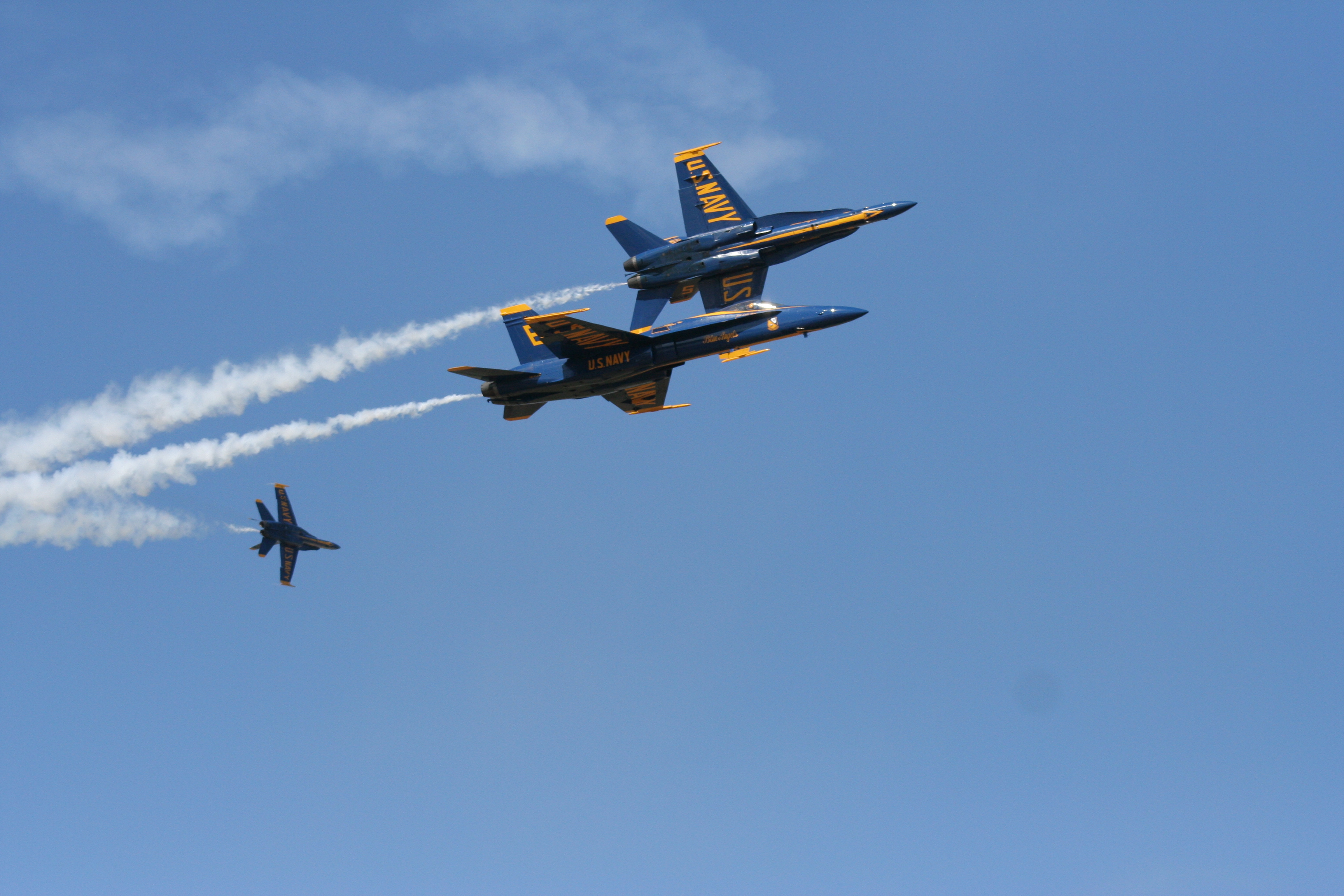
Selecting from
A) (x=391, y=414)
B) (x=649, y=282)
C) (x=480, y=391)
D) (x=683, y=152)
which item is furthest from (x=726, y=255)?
(x=391, y=414)

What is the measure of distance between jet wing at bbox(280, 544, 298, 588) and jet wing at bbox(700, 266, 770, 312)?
3452 cm

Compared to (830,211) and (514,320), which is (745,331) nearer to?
(830,211)

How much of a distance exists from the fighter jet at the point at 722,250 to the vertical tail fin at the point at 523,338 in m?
4.01

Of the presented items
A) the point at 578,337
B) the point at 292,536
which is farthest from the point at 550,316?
the point at 292,536

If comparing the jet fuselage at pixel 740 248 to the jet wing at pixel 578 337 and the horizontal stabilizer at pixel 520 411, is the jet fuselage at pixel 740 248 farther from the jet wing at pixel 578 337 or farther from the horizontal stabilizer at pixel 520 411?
the horizontal stabilizer at pixel 520 411

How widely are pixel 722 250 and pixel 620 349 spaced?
21.4ft

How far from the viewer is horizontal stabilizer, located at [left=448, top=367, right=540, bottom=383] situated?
38.7 meters

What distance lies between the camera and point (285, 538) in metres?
62.8

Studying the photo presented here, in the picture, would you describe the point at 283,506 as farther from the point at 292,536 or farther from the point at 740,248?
the point at 740,248

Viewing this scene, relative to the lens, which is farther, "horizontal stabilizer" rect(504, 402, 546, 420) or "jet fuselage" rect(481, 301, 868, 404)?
"horizontal stabilizer" rect(504, 402, 546, 420)

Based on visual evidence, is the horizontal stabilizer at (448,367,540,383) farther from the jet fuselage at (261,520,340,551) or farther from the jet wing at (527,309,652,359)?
the jet fuselage at (261,520,340,551)

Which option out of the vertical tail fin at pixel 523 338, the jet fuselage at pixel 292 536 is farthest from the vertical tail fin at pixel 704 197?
the jet fuselage at pixel 292 536

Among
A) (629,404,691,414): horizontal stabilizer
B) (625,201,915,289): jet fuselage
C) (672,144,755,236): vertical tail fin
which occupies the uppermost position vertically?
(672,144,755,236): vertical tail fin

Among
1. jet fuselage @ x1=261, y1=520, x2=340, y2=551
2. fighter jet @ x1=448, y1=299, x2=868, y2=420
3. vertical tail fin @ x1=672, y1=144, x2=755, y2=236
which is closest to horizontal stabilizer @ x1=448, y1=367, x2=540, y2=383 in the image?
fighter jet @ x1=448, y1=299, x2=868, y2=420
